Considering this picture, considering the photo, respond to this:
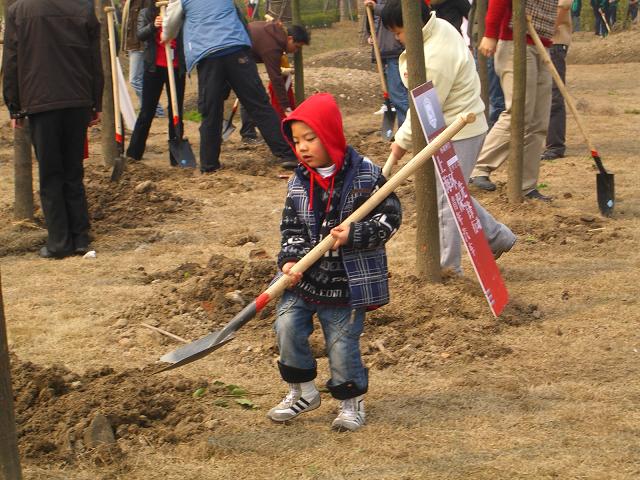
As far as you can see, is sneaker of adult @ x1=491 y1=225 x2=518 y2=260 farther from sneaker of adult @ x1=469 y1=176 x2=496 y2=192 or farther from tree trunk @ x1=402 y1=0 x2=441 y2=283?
sneaker of adult @ x1=469 y1=176 x2=496 y2=192

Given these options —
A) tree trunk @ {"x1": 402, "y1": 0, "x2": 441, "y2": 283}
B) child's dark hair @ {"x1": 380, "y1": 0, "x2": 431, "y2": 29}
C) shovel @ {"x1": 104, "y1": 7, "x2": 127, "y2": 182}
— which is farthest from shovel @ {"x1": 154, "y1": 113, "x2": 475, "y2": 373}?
shovel @ {"x1": 104, "y1": 7, "x2": 127, "y2": 182}

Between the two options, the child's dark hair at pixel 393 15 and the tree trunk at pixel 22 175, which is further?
the tree trunk at pixel 22 175

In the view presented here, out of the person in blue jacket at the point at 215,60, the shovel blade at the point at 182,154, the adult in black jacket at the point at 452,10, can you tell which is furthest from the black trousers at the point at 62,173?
the adult in black jacket at the point at 452,10

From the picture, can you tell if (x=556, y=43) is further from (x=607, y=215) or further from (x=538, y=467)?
(x=538, y=467)

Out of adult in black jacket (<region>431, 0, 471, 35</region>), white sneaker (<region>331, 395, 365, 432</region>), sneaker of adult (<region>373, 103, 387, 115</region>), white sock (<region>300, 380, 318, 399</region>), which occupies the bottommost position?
sneaker of adult (<region>373, 103, 387, 115</region>)

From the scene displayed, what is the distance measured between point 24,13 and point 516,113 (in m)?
3.58

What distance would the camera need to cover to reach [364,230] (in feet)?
13.3

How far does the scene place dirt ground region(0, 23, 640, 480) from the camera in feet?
13.4

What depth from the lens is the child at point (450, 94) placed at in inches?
235

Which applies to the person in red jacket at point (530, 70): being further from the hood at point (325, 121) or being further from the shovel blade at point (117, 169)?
the hood at point (325, 121)

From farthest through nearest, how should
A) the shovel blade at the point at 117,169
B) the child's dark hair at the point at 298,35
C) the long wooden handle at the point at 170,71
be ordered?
the child's dark hair at the point at 298,35, the long wooden handle at the point at 170,71, the shovel blade at the point at 117,169

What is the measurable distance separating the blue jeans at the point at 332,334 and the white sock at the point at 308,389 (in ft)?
0.42

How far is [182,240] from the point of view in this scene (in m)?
7.85

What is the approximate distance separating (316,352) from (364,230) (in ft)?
4.63
